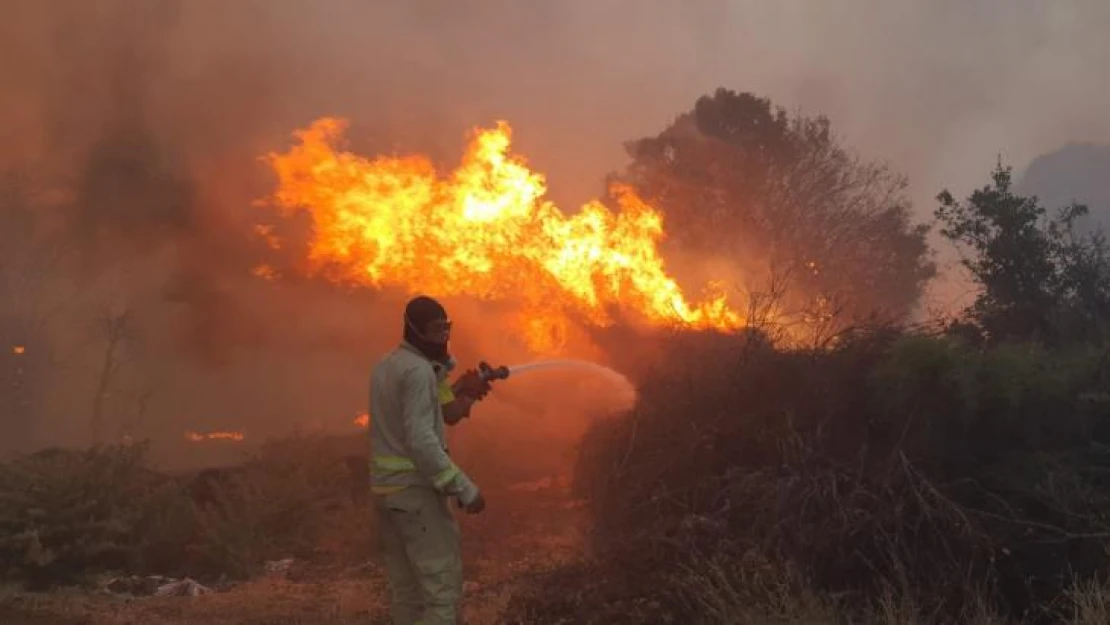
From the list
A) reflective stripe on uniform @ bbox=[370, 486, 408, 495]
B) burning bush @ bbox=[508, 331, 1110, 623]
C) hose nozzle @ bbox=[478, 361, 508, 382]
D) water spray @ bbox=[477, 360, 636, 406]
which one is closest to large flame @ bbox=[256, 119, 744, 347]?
water spray @ bbox=[477, 360, 636, 406]

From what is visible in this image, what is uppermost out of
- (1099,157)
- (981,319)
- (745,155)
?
(1099,157)

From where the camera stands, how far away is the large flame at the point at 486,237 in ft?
39.3

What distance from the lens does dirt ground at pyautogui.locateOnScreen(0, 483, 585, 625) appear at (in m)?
6.73

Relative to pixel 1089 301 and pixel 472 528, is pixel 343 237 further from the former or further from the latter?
pixel 1089 301

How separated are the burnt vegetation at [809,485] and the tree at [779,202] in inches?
322

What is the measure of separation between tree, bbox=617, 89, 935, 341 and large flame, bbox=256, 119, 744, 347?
9237 mm

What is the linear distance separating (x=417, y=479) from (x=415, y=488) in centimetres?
5

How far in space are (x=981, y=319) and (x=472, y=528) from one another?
7.11m

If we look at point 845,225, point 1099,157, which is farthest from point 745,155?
point 1099,157

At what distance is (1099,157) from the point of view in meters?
58.2

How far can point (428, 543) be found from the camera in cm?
447

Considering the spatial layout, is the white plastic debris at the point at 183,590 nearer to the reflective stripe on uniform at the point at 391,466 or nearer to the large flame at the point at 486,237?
the reflective stripe on uniform at the point at 391,466

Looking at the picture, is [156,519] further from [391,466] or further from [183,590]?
[391,466]

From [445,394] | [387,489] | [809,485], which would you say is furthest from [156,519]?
[809,485]
